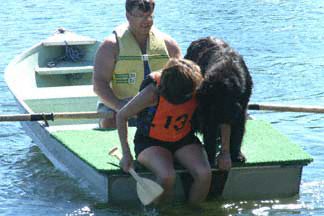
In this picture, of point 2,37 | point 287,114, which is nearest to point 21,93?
point 287,114

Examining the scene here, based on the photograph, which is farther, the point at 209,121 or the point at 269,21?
the point at 269,21

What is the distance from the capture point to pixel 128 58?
721 cm

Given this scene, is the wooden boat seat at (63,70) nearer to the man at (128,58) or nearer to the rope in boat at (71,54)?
the rope in boat at (71,54)

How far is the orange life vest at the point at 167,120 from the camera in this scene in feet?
20.5

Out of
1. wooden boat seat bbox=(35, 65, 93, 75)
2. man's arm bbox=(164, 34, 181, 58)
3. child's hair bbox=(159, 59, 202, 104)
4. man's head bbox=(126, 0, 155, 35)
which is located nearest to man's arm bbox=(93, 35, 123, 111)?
man's head bbox=(126, 0, 155, 35)

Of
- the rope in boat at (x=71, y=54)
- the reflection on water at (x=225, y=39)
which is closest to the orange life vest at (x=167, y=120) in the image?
the reflection on water at (x=225, y=39)

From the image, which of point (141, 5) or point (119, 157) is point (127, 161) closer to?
point (119, 157)

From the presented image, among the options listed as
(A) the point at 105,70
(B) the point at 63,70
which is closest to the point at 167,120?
(A) the point at 105,70

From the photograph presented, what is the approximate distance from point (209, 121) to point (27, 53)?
168 inches

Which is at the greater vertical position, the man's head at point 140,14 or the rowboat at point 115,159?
the man's head at point 140,14

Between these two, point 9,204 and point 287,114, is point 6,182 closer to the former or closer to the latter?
point 9,204

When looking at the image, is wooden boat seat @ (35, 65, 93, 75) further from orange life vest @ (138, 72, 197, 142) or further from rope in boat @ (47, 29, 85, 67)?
orange life vest @ (138, 72, 197, 142)

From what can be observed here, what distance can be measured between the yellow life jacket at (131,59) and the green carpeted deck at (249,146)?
349 millimetres

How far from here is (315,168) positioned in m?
7.88
